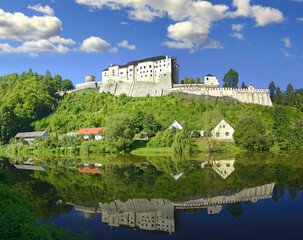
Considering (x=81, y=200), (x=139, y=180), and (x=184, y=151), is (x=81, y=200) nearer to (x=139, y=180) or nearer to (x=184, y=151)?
(x=139, y=180)

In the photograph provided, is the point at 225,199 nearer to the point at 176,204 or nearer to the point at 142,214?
the point at 176,204

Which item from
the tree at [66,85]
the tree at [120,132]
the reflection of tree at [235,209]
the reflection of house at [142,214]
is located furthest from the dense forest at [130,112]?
the reflection of house at [142,214]

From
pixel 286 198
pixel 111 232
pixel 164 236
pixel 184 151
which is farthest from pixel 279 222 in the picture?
pixel 184 151

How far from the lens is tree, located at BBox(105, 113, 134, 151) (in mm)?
36844

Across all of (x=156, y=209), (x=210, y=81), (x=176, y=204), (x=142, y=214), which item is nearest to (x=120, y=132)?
(x=176, y=204)

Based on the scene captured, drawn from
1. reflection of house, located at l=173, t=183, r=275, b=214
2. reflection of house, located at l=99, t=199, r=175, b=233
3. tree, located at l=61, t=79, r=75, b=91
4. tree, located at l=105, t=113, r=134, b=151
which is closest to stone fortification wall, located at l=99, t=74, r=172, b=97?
tree, located at l=61, t=79, r=75, b=91

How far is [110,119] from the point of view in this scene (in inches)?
1532

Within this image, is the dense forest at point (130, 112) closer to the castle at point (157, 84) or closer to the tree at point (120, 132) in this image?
the castle at point (157, 84)

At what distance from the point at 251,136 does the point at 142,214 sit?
27137 millimetres

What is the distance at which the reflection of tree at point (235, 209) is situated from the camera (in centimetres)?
1066

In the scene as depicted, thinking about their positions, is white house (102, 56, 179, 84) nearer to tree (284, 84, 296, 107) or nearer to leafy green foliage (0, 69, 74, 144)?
leafy green foliage (0, 69, 74, 144)

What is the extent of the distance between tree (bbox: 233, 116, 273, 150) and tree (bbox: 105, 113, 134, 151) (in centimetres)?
1560

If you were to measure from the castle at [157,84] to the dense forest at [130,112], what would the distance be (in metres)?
3.49

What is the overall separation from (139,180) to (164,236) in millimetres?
8381
